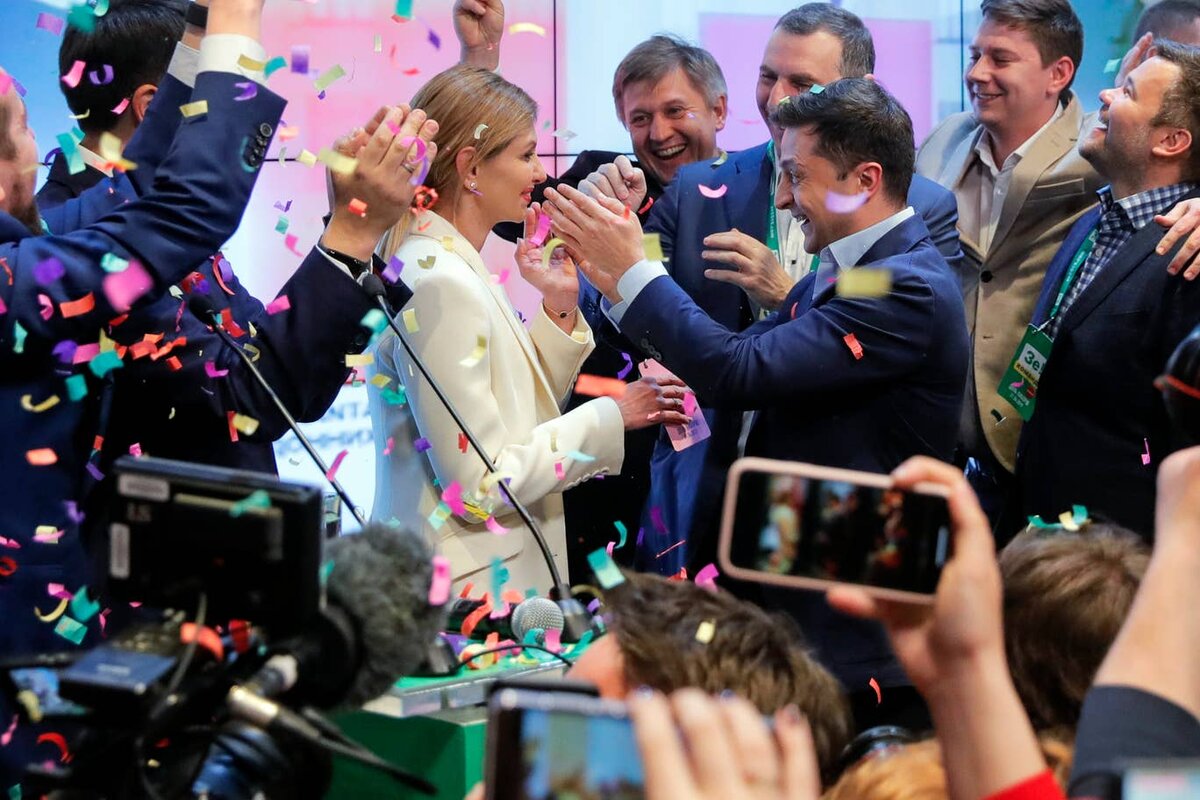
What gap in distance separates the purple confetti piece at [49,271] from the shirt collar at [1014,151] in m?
2.50

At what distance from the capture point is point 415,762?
6.67ft

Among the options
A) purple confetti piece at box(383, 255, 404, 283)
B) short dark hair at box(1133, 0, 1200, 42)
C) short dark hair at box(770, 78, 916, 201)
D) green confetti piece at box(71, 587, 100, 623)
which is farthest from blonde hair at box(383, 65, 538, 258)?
short dark hair at box(1133, 0, 1200, 42)

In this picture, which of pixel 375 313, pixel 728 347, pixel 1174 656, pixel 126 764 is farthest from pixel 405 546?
pixel 728 347

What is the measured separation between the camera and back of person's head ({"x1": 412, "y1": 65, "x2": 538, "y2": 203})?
2840 millimetres

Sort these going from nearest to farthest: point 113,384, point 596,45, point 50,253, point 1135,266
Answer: point 50,253 → point 113,384 → point 1135,266 → point 596,45

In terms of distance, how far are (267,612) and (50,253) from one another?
1.01 meters

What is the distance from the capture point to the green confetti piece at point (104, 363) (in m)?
2.08

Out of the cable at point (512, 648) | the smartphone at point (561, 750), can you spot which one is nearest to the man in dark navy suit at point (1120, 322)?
the cable at point (512, 648)

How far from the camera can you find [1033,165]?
142 inches

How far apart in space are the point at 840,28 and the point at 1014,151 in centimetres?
55

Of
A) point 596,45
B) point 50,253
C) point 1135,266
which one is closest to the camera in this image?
point 50,253

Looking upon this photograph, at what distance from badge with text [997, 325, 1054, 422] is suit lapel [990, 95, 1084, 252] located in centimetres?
48

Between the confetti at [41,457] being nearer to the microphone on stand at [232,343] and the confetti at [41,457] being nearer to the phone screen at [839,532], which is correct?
Answer: the microphone on stand at [232,343]

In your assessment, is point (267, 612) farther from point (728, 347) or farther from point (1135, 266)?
point (1135, 266)
